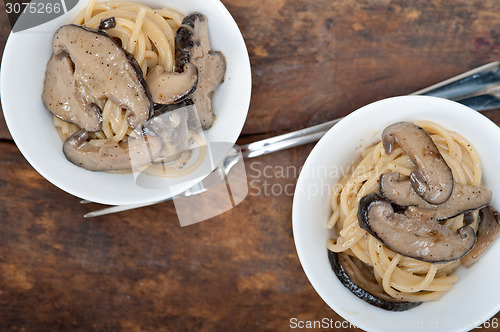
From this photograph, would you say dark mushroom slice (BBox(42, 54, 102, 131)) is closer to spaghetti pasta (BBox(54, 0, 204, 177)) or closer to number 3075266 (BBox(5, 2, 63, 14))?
spaghetti pasta (BBox(54, 0, 204, 177))

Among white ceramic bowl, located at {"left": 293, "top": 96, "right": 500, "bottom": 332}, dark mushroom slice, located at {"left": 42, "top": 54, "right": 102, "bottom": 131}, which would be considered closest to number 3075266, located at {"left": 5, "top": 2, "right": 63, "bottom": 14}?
dark mushroom slice, located at {"left": 42, "top": 54, "right": 102, "bottom": 131}

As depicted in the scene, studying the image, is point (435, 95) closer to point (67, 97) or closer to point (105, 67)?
point (105, 67)

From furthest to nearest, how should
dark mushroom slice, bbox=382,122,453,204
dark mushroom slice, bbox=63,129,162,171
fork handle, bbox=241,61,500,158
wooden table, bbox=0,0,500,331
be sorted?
wooden table, bbox=0,0,500,331 < fork handle, bbox=241,61,500,158 < dark mushroom slice, bbox=63,129,162,171 < dark mushroom slice, bbox=382,122,453,204

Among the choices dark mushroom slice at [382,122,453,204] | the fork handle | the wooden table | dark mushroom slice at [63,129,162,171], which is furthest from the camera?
the wooden table

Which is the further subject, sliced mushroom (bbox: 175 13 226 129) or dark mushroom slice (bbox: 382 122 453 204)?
sliced mushroom (bbox: 175 13 226 129)

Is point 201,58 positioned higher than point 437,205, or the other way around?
point 201,58

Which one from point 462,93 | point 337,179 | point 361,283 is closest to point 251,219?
point 337,179

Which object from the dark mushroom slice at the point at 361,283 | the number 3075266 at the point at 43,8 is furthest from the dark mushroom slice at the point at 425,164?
the number 3075266 at the point at 43,8

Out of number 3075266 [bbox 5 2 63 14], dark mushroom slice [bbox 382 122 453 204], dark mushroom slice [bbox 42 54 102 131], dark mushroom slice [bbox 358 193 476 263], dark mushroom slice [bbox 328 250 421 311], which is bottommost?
dark mushroom slice [bbox 328 250 421 311]
